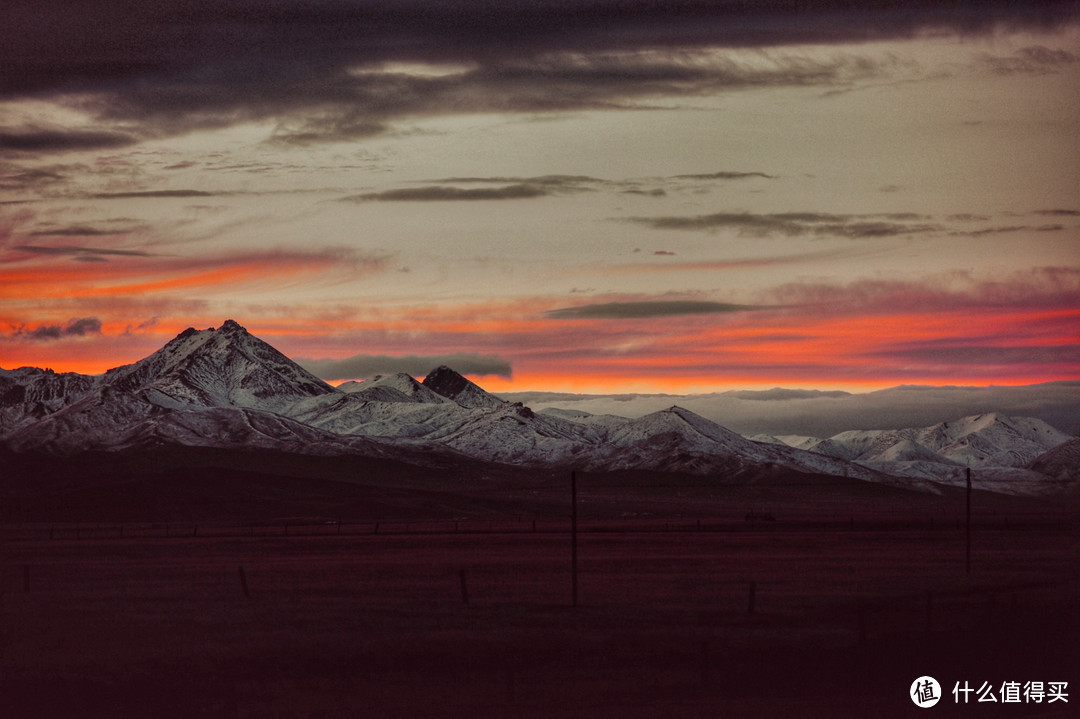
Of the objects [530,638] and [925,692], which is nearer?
[925,692]

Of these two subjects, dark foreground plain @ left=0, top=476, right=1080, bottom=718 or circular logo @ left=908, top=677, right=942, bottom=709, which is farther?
dark foreground plain @ left=0, top=476, right=1080, bottom=718

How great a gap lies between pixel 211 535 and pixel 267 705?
9581cm

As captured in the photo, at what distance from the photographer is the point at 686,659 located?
33.5 m

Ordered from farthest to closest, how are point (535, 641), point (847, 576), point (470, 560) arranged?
1. point (470, 560)
2. point (847, 576)
3. point (535, 641)

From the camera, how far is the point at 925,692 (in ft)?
90.3

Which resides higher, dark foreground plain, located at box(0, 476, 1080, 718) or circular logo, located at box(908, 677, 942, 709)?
circular logo, located at box(908, 677, 942, 709)

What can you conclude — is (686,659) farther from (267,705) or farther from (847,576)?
(847,576)

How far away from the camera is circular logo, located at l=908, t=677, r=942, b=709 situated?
2683cm

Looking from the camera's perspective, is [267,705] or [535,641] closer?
[267,705]

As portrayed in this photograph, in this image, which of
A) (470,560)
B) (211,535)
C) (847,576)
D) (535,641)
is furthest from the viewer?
(211,535)

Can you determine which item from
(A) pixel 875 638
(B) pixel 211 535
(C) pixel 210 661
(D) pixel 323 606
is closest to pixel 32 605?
(D) pixel 323 606

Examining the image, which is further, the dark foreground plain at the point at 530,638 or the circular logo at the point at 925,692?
the dark foreground plain at the point at 530,638

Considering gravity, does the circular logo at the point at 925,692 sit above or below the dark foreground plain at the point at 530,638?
above

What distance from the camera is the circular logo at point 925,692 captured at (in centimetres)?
2683
